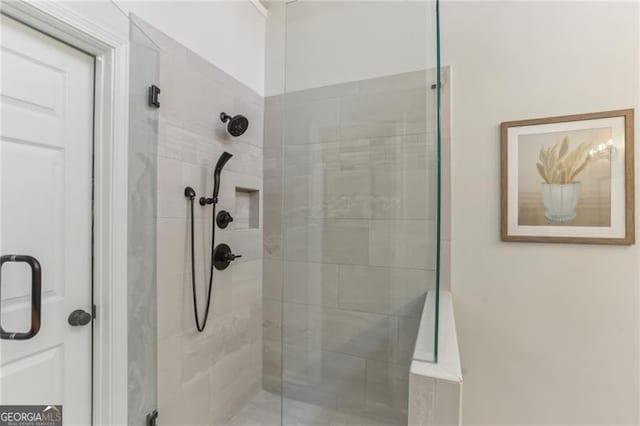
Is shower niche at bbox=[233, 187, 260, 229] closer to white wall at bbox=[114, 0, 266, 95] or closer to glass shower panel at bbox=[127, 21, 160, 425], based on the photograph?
glass shower panel at bbox=[127, 21, 160, 425]

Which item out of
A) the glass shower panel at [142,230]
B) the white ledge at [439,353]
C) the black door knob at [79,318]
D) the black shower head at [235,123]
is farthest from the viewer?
the black shower head at [235,123]

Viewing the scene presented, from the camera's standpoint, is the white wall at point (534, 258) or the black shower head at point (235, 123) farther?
the black shower head at point (235, 123)

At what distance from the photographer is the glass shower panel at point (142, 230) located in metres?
1.27

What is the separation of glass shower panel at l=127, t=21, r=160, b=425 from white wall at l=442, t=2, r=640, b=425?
Result: 160 centimetres

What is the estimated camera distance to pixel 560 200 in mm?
1518

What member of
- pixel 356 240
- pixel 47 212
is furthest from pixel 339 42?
pixel 47 212

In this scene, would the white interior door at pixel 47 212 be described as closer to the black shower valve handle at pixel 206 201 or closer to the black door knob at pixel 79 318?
the black door knob at pixel 79 318

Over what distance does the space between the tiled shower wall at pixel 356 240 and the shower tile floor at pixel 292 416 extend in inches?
1.6

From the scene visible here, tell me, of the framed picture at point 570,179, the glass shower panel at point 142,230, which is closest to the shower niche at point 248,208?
the glass shower panel at point 142,230

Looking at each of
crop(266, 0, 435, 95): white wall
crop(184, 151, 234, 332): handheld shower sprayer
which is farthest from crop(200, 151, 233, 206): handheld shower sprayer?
crop(266, 0, 435, 95): white wall

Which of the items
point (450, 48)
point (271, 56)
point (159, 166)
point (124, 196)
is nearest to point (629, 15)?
point (450, 48)

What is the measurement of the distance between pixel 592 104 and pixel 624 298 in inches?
38.1

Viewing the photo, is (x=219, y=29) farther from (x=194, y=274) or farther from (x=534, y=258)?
(x=534, y=258)

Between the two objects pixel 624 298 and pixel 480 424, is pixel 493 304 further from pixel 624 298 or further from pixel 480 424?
pixel 480 424
